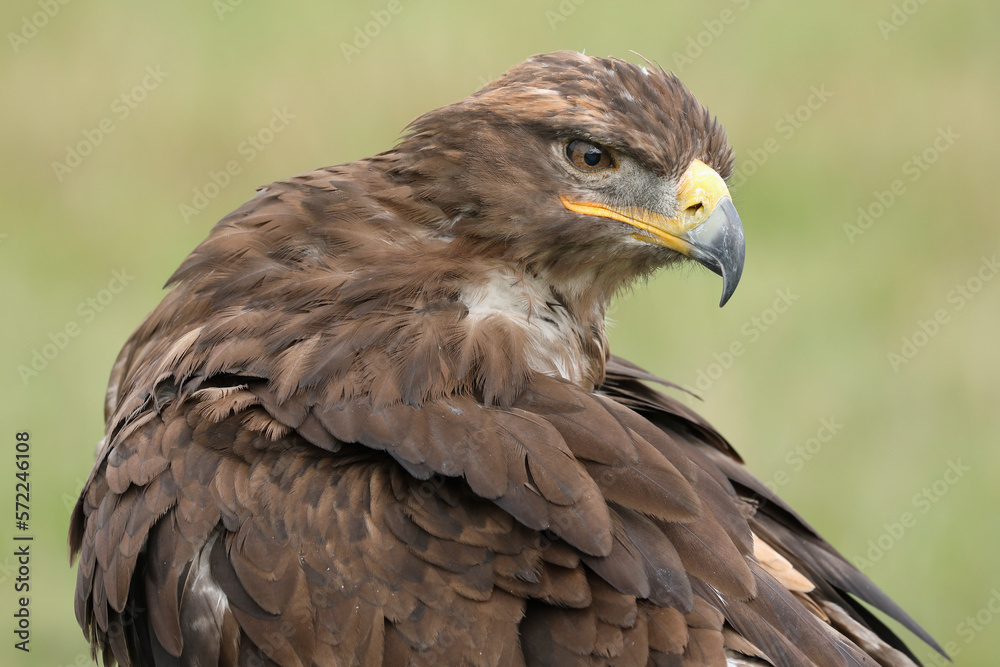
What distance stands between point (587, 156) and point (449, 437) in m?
0.98

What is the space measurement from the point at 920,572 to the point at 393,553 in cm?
457

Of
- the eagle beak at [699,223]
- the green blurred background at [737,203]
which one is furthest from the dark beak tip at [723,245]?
the green blurred background at [737,203]

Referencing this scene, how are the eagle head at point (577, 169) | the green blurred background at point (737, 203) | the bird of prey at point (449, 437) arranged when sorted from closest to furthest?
1. the bird of prey at point (449, 437)
2. the eagle head at point (577, 169)
3. the green blurred background at point (737, 203)

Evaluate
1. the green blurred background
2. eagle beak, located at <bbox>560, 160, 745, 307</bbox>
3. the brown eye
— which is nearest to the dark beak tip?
eagle beak, located at <bbox>560, 160, 745, 307</bbox>

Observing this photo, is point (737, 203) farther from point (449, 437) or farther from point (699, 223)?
point (449, 437)

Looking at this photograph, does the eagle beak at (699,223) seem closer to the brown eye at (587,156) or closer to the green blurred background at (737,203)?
the brown eye at (587,156)

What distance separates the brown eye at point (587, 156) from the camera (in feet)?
12.1

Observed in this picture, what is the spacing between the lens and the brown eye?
12.1ft

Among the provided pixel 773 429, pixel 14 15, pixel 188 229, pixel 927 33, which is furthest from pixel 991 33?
pixel 14 15

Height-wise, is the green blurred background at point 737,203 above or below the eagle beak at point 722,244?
below

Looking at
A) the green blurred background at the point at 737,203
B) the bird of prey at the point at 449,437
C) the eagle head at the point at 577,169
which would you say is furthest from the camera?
the green blurred background at the point at 737,203

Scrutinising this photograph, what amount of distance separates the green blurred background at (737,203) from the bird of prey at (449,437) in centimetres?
313

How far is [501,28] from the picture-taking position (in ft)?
34.0

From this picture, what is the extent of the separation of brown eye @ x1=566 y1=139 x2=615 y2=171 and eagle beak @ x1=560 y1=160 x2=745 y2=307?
0.36 feet
